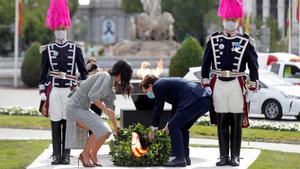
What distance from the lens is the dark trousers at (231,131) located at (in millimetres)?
12273

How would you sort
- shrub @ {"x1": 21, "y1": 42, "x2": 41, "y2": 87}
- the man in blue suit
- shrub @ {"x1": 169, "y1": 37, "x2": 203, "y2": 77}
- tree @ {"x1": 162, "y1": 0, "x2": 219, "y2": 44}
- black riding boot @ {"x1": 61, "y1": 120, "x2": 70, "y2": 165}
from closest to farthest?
1. the man in blue suit
2. black riding boot @ {"x1": 61, "y1": 120, "x2": 70, "y2": 165}
3. shrub @ {"x1": 169, "y1": 37, "x2": 203, "y2": 77}
4. shrub @ {"x1": 21, "y1": 42, "x2": 41, "y2": 87}
5. tree @ {"x1": 162, "y1": 0, "x2": 219, "y2": 44}

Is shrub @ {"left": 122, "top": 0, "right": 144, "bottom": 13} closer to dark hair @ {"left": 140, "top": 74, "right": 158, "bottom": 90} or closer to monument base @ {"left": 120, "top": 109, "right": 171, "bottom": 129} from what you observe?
monument base @ {"left": 120, "top": 109, "right": 171, "bottom": 129}

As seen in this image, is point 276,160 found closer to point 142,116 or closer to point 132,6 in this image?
point 142,116

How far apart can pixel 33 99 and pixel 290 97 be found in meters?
13.1

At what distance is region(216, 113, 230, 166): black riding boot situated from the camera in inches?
485

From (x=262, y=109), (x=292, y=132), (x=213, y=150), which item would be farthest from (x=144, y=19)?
(x=213, y=150)

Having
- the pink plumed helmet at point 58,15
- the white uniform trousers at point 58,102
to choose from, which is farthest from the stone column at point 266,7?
the white uniform trousers at point 58,102

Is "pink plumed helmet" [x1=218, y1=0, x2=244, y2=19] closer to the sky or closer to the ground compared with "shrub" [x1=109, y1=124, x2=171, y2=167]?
closer to the sky

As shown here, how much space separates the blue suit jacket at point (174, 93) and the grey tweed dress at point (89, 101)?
639mm

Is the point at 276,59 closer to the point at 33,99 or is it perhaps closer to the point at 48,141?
the point at 33,99

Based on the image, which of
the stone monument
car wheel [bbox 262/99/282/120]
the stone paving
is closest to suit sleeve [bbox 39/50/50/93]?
the stone paving

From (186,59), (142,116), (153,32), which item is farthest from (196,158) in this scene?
(153,32)

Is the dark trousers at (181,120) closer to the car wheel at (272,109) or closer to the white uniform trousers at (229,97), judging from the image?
the white uniform trousers at (229,97)

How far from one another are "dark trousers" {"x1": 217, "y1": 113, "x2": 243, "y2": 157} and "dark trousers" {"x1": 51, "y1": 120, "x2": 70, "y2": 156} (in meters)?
2.25
